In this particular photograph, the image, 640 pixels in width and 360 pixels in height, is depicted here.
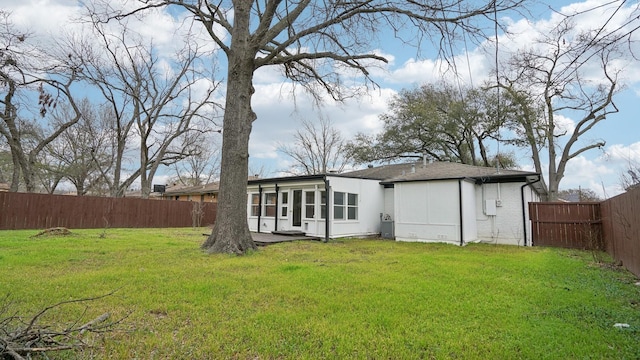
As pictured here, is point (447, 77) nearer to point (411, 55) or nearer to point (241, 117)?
point (411, 55)

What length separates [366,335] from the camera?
3.00 metres

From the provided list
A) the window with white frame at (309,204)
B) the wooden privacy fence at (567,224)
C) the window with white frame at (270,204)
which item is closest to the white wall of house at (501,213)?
the wooden privacy fence at (567,224)

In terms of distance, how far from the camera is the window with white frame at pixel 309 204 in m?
12.6

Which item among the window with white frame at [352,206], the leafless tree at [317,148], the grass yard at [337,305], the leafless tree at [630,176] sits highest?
the leafless tree at [317,148]

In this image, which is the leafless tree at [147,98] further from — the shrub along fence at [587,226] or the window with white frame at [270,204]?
the shrub along fence at [587,226]

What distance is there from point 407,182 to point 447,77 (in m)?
7.56

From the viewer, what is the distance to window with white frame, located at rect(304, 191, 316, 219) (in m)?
12.6

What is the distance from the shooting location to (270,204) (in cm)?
1425

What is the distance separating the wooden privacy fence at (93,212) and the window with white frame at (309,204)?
9.43 m

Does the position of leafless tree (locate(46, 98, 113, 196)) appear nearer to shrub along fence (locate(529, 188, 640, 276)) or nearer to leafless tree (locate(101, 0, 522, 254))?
leafless tree (locate(101, 0, 522, 254))

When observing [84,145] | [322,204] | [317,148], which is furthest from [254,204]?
[317,148]

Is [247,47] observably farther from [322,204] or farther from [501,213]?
[501,213]

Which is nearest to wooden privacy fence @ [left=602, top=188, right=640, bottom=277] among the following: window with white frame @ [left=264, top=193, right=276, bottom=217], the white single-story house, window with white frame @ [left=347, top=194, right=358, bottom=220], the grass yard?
the grass yard

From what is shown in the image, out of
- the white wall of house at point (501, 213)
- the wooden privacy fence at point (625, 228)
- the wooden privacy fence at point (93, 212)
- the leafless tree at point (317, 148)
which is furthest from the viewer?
the leafless tree at point (317, 148)
